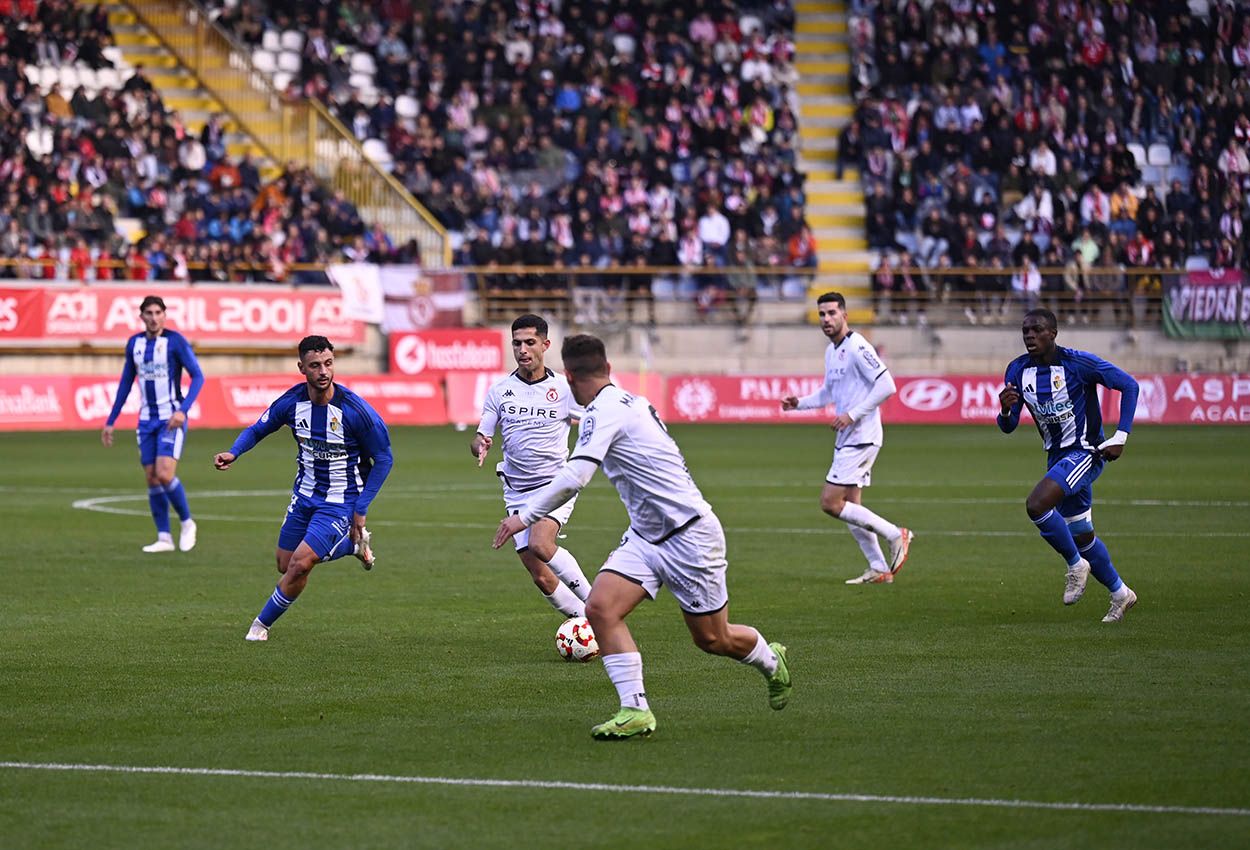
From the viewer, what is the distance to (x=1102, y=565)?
523 inches

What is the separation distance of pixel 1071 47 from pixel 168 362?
3398cm

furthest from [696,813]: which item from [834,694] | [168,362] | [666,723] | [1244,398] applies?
[1244,398]

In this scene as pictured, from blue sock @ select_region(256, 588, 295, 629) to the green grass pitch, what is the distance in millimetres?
155

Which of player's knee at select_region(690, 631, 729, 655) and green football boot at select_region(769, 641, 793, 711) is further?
green football boot at select_region(769, 641, 793, 711)

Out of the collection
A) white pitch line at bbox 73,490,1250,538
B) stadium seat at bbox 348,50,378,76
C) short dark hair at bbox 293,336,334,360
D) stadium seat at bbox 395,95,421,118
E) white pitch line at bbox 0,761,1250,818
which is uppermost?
stadium seat at bbox 348,50,378,76

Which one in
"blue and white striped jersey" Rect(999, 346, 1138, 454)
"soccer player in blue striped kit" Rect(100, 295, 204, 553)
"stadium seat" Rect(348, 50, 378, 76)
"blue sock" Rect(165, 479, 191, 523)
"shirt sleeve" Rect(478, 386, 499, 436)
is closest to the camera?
"shirt sleeve" Rect(478, 386, 499, 436)

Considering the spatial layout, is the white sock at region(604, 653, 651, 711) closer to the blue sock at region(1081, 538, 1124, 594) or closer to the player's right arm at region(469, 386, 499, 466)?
the player's right arm at region(469, 386, 499, 466)

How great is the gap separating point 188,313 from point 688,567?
30300 millimetres

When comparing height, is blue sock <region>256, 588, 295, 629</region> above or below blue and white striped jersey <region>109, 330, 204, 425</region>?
below

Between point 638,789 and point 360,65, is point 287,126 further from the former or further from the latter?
point 638,789

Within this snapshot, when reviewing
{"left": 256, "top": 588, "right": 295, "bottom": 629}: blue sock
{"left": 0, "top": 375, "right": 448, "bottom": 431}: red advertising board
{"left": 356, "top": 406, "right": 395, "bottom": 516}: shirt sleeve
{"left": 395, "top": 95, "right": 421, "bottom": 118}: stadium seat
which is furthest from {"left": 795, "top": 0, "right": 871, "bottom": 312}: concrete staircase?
{"left": 256, "top": 588, "right": 295, "bottom": 629}: blue sock

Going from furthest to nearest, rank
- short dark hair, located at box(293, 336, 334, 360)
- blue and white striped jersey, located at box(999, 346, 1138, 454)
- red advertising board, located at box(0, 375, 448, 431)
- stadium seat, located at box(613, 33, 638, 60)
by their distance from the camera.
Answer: stadium seat, located at box(613, 33, 638, 60), red advertising board, located at box(0, 375, 448, 431), blue and white striped jersey, located at box(999, 346, 1138, 454), short dark hair, located at box(293, 336, 334, 360)

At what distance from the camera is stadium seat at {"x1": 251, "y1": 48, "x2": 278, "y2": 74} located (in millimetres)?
44562

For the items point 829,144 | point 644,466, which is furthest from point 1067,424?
point 829,144
